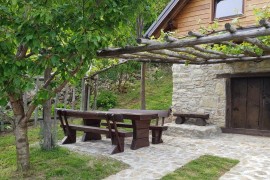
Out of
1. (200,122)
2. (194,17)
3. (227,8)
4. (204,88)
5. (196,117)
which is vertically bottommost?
(200,122)

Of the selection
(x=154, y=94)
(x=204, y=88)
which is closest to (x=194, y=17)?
(x=204, y=88)

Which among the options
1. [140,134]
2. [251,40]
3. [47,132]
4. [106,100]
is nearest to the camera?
[251,40]

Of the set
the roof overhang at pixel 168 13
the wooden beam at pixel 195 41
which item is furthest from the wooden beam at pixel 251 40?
the roof overhang at pixel 168 13

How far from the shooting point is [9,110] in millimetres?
8773

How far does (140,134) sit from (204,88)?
3.78 m

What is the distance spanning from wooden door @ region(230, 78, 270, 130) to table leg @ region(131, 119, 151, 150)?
3577 mm

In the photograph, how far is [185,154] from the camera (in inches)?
221

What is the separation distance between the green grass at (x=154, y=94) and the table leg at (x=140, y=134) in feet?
18.9

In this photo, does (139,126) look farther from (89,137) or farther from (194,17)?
(194,17)

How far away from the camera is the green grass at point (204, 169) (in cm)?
420

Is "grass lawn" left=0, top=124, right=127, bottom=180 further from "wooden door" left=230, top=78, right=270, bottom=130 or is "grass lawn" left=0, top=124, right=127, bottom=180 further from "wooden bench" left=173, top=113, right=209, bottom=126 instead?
"wooden door" left=230, top=78, right=270, bottom=130

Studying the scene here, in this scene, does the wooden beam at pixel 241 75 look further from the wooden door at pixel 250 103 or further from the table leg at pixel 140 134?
the table leg at pixel 140 134

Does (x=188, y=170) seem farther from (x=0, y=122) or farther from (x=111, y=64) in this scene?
(x=0, y=122)

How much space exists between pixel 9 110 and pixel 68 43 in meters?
6.27
